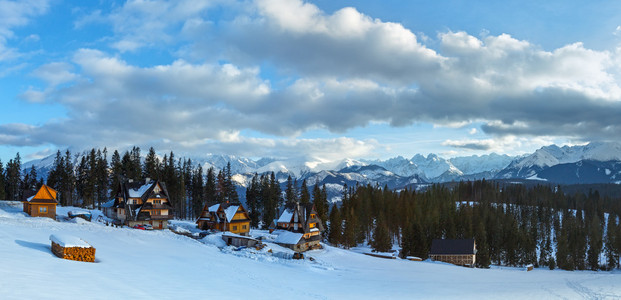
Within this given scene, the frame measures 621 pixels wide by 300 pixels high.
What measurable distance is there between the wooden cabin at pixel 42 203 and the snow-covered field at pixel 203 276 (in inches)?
88.4

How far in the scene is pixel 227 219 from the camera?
257ft

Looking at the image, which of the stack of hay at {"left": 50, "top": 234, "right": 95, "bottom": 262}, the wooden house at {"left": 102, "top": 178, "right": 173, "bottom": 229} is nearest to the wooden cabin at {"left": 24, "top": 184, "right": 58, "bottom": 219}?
the wooden house at {"left": 102, "top": 178, "right": 173, "bottom": 229}

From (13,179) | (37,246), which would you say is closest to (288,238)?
(37,246)

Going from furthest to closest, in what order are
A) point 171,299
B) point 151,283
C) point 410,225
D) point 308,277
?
1. point 410,225
2. point 308,277
3. point 151,283
4. point 171,299

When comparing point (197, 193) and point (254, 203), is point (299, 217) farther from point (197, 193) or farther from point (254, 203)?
point (197, 193)

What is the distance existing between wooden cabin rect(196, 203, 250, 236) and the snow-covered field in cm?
1130

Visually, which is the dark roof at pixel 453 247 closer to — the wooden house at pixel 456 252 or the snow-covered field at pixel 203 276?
the wooden house at pixel 456 252

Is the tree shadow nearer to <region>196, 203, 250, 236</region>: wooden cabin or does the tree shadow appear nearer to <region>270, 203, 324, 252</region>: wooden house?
<region>270, 203, 324, 252</region>: wooden house

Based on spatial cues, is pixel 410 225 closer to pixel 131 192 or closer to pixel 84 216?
pixel 131 192

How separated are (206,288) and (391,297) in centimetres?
1811

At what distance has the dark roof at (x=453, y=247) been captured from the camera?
83.9 metres

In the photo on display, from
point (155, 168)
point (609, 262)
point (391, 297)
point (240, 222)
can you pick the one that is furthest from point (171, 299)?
point (609, 262)

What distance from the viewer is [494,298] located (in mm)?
39594

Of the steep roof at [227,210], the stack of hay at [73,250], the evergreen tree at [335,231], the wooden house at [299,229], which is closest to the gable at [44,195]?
the steep roof at [227,210]
